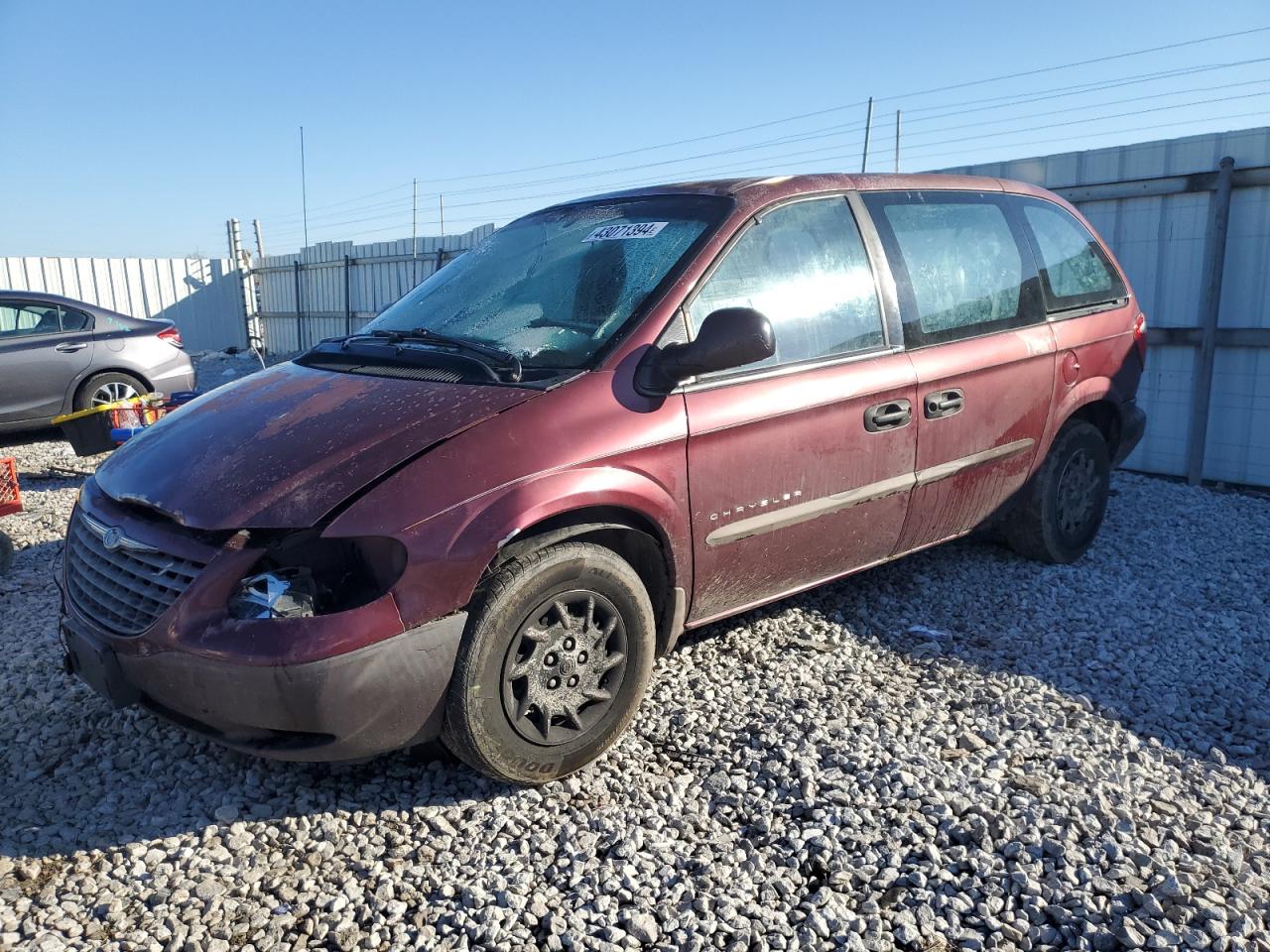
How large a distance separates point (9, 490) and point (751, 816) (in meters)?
5.42

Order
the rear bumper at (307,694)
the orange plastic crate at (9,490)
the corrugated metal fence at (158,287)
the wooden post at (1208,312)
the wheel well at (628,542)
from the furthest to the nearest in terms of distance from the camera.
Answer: the corrugated metal fence at (158,287), the wooden post at (1208,312), the orange plastic crate at (9,490), the wheel well at (628,542), the rear bumper at (307,694)

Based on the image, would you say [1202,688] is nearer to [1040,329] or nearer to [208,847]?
[1040,329]

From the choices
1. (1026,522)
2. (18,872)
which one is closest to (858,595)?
(1026,522)

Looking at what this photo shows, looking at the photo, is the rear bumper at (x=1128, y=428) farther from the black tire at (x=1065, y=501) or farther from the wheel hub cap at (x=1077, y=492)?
the wheel hub cap at (x=1077, y=492)

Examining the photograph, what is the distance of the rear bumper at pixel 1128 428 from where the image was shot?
5.22m

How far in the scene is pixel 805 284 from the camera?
376cm

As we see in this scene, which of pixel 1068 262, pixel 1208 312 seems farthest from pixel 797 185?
pixel 1208 312

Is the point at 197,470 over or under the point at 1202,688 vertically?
over

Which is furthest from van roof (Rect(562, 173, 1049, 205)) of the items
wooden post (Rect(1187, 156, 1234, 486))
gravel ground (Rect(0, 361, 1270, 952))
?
wooden post (Rect(1187, 156, 1234, 486))

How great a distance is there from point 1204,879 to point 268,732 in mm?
2627

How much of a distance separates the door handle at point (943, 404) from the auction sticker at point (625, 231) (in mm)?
1340

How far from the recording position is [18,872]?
272cm

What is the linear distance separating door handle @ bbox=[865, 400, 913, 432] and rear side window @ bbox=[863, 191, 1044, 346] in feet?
1.01

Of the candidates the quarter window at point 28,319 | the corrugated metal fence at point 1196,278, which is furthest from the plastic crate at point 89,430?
the corrugated metal fence at point 1196,278
